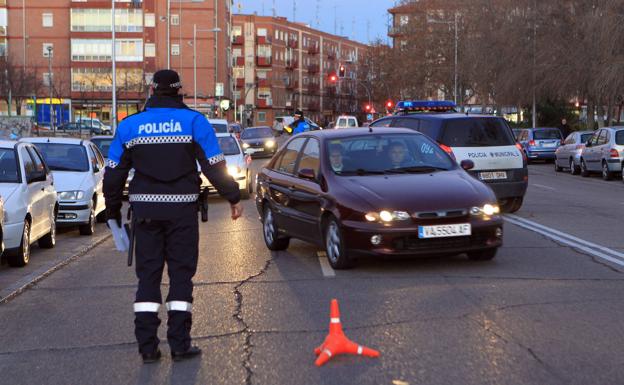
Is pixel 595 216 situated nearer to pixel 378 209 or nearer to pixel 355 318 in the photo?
pixel 378 209

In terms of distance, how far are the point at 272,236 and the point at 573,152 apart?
23.0m

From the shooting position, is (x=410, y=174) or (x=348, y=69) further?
(x=348, y=69)

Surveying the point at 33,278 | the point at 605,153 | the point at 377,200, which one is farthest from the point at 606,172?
the point at 33,278

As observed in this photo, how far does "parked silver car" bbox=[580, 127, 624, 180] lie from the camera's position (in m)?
28.1

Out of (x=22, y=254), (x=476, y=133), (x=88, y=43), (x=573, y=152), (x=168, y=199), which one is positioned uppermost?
(x=88, y=43)

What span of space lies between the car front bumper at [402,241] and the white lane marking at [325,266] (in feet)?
1.13

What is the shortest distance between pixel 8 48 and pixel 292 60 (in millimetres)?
51137

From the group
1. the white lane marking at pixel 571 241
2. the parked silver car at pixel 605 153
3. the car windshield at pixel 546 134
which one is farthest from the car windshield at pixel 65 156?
the car windshield at pixel 546 134

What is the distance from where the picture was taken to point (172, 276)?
6.06m

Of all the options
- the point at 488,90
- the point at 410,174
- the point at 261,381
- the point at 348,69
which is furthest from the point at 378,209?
Result: the point at 348,69

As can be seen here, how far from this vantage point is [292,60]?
438ft

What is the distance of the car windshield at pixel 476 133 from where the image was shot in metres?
15.7

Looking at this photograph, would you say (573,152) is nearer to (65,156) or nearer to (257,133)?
(257,133)

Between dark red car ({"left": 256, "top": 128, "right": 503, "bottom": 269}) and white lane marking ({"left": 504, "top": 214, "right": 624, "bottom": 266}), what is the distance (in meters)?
1.40
